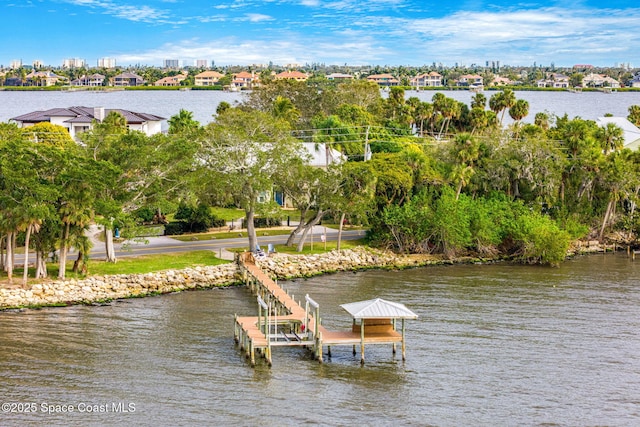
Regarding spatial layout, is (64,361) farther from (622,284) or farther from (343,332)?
(622,284)

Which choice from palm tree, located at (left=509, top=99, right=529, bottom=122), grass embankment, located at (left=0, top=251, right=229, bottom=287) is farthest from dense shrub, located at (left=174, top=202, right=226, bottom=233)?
palm tree, located at (left=509, top=99, right=529, bottom=122)

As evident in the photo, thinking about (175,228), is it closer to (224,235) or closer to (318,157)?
(224,235)

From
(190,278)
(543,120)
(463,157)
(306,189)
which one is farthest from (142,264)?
(543,120)

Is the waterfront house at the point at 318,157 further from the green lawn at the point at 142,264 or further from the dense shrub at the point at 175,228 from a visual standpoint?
the green lawn at the point at 142,264

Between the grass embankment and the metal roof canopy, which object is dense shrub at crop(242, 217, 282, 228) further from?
the metal roof canopy

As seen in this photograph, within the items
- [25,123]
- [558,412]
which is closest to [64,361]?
[558,412]

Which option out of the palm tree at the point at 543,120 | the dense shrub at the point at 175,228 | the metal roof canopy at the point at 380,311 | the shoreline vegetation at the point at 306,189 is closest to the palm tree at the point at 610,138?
the shoreline vegetation at the point at 306,189

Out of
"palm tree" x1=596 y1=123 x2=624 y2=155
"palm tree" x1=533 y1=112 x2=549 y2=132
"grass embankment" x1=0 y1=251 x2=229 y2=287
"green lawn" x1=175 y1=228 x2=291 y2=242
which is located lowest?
"grass embankment" x1=0 y1=251 x2=229 y2=287
